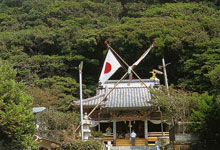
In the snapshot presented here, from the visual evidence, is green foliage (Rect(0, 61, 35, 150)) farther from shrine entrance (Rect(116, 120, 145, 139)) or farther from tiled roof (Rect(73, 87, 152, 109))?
shrine entrance (Rect(116, 120, 145, 139))

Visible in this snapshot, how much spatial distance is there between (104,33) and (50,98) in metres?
14.8

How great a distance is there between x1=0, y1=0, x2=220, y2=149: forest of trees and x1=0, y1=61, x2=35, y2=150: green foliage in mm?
11074

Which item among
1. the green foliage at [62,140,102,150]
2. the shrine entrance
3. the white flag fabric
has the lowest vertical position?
the green foliage at [62,140,102,150]

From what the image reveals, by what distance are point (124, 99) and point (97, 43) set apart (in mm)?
15879

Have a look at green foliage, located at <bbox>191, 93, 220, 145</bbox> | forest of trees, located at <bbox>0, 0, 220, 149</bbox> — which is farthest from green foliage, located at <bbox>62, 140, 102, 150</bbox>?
forest of trees, located at <bbox>0, 0, 220, 149</bbox>

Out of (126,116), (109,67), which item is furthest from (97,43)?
(109,67)

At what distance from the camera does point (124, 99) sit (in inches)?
1064

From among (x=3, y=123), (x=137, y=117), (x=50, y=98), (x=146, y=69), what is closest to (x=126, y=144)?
(x=137, y=117)

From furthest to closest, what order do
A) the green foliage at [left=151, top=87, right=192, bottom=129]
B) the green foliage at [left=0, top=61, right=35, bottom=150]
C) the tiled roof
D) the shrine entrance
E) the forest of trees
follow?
the forest of trees → the shrine entrance → the tiled roof → the green foliage at [left=151, top=87, right=192, bottom=129] → the green foliage at [left=0, top=61, right=35, bottom=150]

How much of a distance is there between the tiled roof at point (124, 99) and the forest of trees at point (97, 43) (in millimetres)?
4023

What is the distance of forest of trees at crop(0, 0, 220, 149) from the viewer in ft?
106

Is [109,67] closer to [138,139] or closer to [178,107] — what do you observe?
[178,107]

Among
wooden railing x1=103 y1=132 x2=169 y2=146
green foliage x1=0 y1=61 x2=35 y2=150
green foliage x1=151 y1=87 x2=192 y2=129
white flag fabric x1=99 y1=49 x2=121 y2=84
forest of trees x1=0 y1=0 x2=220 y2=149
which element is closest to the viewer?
green foliage x1=0 y1=61 x2=35 y2=150

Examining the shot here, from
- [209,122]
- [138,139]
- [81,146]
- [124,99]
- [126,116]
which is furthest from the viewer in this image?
[124,99]
